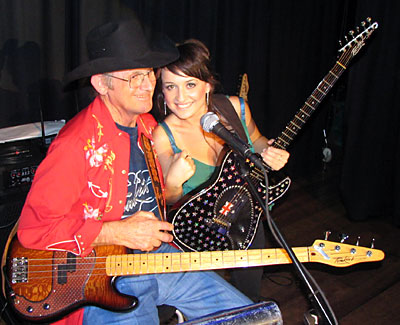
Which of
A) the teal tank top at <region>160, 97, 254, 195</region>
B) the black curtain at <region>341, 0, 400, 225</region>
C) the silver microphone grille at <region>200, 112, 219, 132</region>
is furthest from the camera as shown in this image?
the black curtain at <region>341, 0, 400, 225</region>

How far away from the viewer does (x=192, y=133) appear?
2.63 metres

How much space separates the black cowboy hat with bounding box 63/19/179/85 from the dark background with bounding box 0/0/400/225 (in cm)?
96

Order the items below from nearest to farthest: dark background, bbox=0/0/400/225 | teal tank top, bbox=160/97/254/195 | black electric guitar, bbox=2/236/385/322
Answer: black electric guitar, bbox=2/236/385/322, teal tank top, bbox=160/97/254/195, dark background, bbox=0/0/400/225

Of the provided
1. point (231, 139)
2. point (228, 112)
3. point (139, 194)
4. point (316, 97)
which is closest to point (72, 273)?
point (139, 194)

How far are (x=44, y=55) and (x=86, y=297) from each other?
2.01 m

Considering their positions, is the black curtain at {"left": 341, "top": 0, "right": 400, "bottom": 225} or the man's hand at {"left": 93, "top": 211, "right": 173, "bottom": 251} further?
the black curtain at {"left": 341, "top": 0, "right": 400, "bottom": 225}

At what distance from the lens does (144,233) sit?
1945 mm

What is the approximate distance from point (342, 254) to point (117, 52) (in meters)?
1.32

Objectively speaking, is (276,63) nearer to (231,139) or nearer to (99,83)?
(99,83)

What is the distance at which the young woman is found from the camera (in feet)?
7.13

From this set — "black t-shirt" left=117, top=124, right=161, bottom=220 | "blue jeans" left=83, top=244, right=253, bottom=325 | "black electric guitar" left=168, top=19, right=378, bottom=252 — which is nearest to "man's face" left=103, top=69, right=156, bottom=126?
"black t-shirt" left=117, top=124, right=161, bottom=220

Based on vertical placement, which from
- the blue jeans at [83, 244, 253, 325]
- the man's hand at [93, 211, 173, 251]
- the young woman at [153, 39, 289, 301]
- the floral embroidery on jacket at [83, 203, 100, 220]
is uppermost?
the young woman at [153, 39, 289, 301]

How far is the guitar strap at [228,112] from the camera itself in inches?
101

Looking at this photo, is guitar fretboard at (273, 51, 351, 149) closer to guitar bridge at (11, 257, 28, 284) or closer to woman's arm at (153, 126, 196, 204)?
woman's arm at (153, 126, 196, 204)
